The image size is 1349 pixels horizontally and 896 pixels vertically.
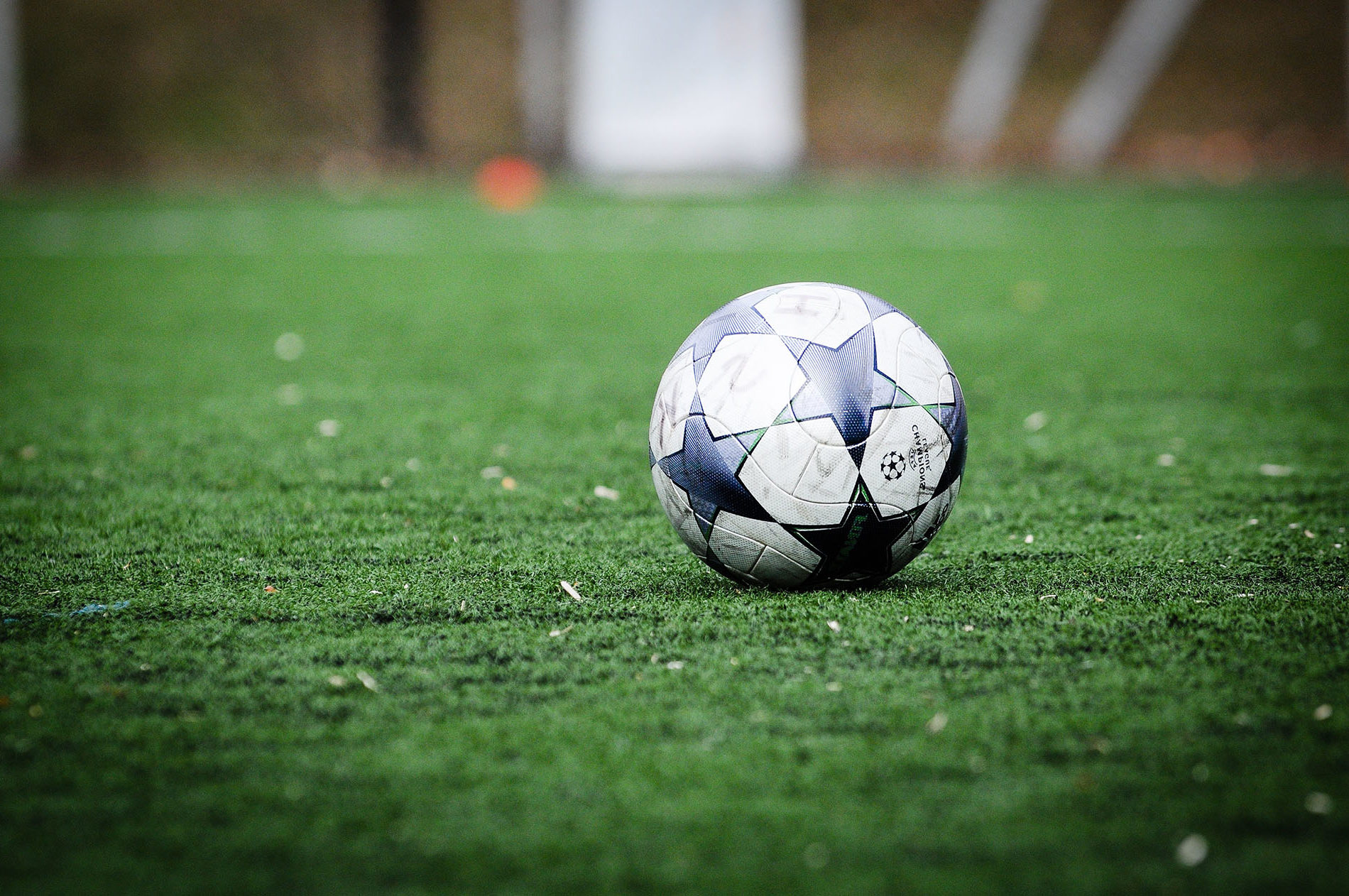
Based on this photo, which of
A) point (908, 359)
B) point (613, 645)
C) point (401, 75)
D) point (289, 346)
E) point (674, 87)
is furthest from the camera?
point (401, 75)

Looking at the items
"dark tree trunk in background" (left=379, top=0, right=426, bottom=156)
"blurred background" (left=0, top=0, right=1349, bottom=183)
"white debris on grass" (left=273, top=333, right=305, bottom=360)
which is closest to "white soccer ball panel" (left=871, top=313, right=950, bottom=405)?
"white debris on grass" (left=273, top=333, right=305, bottom=360)

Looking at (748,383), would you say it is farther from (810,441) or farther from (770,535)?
(770,535)

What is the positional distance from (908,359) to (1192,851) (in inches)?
56.7

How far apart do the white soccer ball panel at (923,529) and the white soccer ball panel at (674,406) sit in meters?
0.58

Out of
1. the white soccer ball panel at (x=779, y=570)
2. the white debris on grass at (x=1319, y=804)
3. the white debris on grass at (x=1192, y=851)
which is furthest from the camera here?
the white soccer ball panel at (x=779, y=570)

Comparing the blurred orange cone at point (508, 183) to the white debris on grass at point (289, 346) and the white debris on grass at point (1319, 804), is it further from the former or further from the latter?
the white debris on grass at point (1319, 804)

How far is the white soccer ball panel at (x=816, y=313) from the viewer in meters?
3.15

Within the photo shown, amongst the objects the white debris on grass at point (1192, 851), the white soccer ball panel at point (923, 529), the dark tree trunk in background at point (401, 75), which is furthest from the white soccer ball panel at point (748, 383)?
the dark tree trunk in background at point (401, 75)

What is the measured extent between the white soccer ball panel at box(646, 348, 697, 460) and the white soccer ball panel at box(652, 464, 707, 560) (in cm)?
7

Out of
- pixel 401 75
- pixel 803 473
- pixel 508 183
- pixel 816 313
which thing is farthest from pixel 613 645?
pixel 401 75

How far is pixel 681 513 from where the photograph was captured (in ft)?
10.6

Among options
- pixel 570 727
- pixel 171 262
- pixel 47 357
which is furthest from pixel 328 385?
pixel 171 262

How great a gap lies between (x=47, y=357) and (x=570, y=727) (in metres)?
5.84

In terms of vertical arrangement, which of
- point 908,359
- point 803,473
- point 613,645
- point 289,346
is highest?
point 908,359
